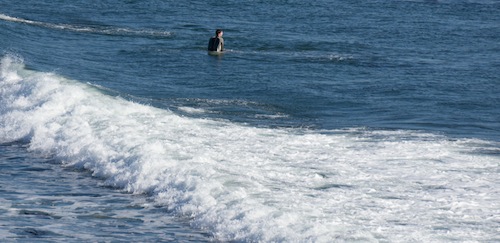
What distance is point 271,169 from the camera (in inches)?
596

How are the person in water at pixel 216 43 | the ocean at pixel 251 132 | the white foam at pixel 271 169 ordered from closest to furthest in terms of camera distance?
the white foam at pixel 271 169 → the ocean at pixel 251 132 → the person in water at pixel 216 43

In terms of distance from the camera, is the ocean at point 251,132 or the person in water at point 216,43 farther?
the person in water at point 216,43

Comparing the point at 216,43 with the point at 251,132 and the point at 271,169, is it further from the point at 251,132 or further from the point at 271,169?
the point at 271,169

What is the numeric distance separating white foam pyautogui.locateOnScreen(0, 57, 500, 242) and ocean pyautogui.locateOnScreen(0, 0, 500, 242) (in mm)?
37

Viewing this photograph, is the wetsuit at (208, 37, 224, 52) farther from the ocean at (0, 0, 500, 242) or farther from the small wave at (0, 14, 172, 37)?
the small wave at (0, 14, 172, 37)

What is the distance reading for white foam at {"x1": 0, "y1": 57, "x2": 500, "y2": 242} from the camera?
1231cm

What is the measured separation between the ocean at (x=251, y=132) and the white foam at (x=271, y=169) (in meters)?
0.04

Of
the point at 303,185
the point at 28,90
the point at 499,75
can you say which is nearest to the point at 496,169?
the point at 303,185

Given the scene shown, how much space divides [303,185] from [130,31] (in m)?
21.1

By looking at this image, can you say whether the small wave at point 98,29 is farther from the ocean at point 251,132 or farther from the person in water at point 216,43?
the person in water at point 216,43

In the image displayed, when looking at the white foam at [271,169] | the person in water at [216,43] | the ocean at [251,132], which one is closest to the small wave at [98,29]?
the ocean at [251,132]

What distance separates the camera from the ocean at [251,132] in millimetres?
12672

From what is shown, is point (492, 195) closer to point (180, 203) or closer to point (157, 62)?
point (180, 203)

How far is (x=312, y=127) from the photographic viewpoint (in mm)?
19391
